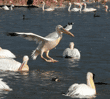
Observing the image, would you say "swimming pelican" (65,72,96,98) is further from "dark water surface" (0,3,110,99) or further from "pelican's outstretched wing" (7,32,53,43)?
"pelican's outstretched wing" (7,32,53,43)

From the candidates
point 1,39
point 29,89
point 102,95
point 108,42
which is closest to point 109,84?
point 102,95

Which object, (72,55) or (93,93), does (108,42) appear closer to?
(72,55)

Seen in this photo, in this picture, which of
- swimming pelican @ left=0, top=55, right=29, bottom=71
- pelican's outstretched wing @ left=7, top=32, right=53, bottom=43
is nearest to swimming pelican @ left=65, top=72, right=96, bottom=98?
swimming pelican @ left=0, top=55, right=29, bottom=71

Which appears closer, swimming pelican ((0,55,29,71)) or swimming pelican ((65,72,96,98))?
swimming pelican ((65,72,96,98))

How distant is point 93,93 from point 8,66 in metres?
5.30

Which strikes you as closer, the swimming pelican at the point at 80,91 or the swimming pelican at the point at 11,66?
the swimming pelican at the point at 80,91

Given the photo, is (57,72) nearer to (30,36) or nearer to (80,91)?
(30,36)

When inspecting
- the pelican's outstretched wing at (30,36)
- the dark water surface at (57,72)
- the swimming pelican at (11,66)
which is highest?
the pelican's outstretched wing at (30,36)

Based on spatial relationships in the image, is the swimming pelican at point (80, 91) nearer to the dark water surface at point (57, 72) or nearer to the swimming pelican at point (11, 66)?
the dark water surface at point (57, 72)

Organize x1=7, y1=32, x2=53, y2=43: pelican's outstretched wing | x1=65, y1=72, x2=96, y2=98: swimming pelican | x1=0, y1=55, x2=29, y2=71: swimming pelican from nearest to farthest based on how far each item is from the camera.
→ x1=65, y1=72, x2=96, y2=98: swimming pelican, x1=7, y1=32, x2=53, y2=43: pelican's outstretched wing, x1=0, y1=55, x2=29, y2=71: swimming pelican

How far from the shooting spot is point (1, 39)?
28828 millimetres

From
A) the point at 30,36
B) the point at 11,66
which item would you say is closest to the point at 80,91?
the point at 11,66

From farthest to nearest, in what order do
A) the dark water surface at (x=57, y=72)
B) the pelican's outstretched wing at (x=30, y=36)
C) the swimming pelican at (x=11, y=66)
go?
the swimming pelican at (x=11, y=66) < the pelican's outstretched wing at (x=30, y=36) < the dark water surface at (x=57, y=72)

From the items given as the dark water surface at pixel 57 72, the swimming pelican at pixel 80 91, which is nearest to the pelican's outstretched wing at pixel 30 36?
the dark water surface at pixel 57 72
